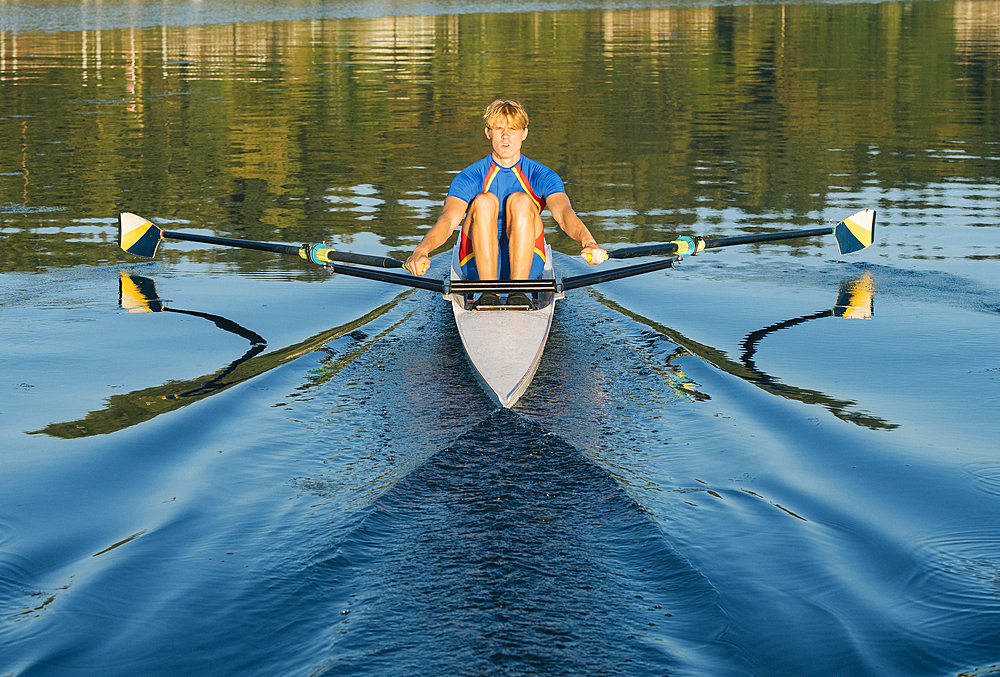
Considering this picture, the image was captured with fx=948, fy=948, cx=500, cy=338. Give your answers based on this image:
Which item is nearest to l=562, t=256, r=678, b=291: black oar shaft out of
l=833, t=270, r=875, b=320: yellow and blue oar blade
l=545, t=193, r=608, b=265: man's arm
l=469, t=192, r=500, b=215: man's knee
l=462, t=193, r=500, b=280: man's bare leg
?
l=545, t=193, r=608, b=265: man's arm

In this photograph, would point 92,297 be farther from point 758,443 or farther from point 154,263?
point 758,443

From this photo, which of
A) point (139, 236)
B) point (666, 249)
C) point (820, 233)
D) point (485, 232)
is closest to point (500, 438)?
point (485, 232)

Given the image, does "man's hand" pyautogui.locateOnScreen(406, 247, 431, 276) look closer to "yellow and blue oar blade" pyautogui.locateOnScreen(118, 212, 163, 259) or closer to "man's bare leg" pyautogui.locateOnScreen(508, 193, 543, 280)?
"man's bare leg" pyautogui.locateOnScreen(508, 193, 543, 280)

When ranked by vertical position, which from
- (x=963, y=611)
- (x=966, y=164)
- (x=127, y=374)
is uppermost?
(x=966, y=164)

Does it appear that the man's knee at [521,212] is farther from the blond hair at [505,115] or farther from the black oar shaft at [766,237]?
the black oar shaft at [766,237]

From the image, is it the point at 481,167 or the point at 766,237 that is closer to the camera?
the point at 481,167

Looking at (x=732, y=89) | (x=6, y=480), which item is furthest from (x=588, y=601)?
(x=732, y=89)

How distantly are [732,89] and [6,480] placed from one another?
1052 inches

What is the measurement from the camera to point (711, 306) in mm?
9812

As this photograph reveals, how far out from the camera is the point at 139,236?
11.0 m

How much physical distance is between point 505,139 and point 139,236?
522 centimetres

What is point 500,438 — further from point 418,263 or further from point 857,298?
point 857,298

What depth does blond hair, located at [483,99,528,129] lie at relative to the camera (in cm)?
775

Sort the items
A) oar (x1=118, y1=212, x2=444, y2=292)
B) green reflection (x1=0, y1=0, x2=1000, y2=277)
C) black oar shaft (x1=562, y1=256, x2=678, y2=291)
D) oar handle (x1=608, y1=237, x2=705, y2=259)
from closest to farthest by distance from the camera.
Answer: black oar shaft (x1=562, y1=256, x2=678, y2=291)
oar (x1=118, y1=212, x2=444, y2=292)
oar handle (x1=608, y1=237, x2=705, y2=259)
green reflection (x1=0, y1=0, x2=1000, y2=277)
